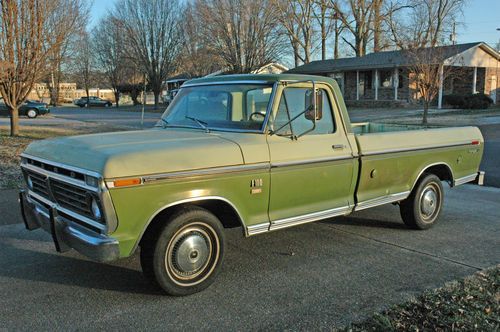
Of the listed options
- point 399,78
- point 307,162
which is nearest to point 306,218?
point 307,162

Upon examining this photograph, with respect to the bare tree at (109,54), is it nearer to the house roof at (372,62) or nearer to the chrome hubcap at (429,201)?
the house roof at (372,62)

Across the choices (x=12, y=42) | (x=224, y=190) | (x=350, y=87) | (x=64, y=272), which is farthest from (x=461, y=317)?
(x=350, y=87)

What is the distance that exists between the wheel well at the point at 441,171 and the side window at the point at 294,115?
206cm

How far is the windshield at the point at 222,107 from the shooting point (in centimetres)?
483

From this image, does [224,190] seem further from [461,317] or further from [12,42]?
[12,42]

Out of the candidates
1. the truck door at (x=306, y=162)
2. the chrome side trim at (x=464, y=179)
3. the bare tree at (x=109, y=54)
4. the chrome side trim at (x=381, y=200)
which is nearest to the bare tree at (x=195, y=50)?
the bare tree at (x=109, y=54)

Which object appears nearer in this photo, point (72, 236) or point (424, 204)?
point (72, 236)

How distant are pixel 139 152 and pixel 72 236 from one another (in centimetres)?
88

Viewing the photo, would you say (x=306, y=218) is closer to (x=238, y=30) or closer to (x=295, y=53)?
(x=238, y=30)

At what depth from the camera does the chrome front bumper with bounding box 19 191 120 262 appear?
12.1ft

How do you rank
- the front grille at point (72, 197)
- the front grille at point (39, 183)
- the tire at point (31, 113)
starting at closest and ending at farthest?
the front grille at point (72, 197)
the front grille at point (39, 183)
the tire at point (31, 113)

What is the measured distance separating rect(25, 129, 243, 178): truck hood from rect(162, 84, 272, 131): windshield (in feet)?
1.29

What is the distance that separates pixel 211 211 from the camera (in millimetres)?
4543

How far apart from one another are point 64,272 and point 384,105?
3599 centimetres
